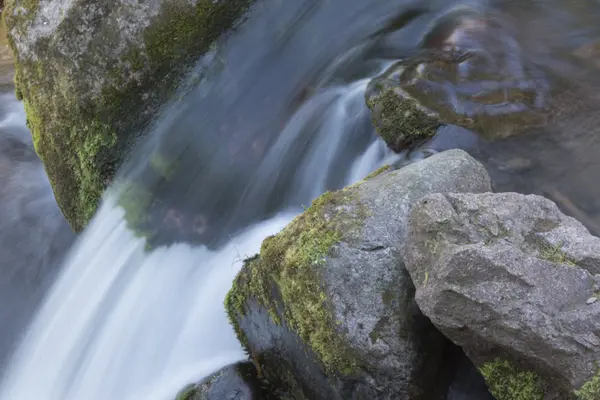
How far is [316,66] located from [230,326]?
8.88 ft

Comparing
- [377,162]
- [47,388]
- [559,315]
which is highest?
[559,315]

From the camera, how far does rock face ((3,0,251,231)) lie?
15.9ft

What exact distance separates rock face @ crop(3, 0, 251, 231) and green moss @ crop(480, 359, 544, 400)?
12.4ft

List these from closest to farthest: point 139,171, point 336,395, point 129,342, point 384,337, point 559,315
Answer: point 559,315, point 384,337, point 336,395, point 129,342, point 139,171

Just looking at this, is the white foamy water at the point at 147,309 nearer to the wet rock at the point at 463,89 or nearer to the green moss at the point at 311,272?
the wet rock at the point at 463,89

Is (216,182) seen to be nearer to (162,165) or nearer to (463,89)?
(162,165)

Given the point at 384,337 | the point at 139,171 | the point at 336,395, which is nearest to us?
the point at 384,337

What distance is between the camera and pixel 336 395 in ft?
11.1

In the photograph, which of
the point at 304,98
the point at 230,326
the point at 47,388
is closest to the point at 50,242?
the point at 47,388

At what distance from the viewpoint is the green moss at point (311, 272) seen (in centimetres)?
320

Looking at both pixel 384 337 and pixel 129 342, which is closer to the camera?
pixel 384 337

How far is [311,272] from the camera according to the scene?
3238 mm

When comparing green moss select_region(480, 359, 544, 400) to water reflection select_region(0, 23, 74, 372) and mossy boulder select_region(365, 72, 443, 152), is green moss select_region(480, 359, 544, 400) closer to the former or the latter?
mossy boulder select_region(365, 72, 443, 152)

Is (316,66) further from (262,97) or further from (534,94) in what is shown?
(534,94)
